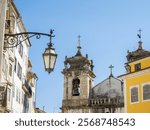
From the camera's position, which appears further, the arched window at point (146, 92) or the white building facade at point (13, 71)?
the arched window at point (146, 92)

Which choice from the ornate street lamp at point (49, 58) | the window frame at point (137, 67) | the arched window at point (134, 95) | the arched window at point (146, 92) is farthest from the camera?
the window frame at point (137, 67)

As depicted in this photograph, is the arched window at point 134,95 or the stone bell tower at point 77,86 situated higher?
the stone bell tower at point 77,86

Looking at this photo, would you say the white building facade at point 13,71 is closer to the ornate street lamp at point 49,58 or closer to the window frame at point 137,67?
the window frame at point 137,67

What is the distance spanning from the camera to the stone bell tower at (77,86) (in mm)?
49031

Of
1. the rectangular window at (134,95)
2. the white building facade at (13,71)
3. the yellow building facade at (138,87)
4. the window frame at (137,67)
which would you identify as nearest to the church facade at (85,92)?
the white building facade at (13,71)

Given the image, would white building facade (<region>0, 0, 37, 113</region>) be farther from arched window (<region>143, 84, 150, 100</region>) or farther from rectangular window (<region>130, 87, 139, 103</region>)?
arched window (<region>143, 84, 150, 100</region>)

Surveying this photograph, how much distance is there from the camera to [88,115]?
700 centimetres

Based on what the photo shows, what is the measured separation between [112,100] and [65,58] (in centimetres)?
902

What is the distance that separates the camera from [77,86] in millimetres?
50719

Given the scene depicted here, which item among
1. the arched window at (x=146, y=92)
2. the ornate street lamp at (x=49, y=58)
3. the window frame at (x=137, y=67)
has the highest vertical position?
the window frame at (x=137, y=67)

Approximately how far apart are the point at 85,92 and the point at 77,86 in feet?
6.63

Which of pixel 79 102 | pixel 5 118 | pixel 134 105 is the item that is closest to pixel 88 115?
pixel 5 118

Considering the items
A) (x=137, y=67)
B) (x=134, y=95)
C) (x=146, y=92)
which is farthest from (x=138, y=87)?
(x=137, y=67)

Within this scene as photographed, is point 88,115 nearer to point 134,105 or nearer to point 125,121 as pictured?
point 125,121
